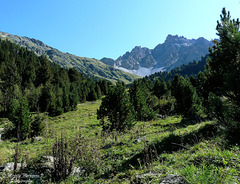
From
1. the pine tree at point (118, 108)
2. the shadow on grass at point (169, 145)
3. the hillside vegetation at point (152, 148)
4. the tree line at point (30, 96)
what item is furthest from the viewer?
the tree line at point (30, 96)

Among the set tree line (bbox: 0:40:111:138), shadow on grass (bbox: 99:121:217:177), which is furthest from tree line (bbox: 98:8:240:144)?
tree line (bbox: 0:40:111:138)

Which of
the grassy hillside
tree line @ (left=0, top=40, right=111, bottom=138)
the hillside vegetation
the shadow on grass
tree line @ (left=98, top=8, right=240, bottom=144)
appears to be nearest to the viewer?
the grassy hillside

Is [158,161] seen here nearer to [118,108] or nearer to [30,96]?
[118,108]

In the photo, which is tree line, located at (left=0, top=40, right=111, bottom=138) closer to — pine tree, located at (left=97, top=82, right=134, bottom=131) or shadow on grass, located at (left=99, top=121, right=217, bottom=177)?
pine tree, located at (left=97, top=82, right=134, bottom=131)

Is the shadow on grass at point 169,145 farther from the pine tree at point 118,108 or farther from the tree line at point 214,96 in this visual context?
the pine tree at point 118,108

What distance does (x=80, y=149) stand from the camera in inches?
274

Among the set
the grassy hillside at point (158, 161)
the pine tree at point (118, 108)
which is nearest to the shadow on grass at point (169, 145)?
the grassy hillside at point (158, 161)

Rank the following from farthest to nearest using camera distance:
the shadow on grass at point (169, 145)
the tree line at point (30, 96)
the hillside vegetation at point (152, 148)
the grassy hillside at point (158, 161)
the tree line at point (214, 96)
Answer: the tree line at point (30, 96) < the shadow on grass at point (169, 145) < the tree line at point (214, 96) < the hillside vegetation at point (152, 148) < the grassy hillside at point (158, 161)

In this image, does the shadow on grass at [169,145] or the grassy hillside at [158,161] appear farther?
the shadow on grass at [169,145]

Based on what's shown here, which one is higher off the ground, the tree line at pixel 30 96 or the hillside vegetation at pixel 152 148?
the tree line at pixel 30 96

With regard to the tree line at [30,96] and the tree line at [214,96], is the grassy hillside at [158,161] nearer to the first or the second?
the tree line at [214,96]

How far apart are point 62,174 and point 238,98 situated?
829 centimetres

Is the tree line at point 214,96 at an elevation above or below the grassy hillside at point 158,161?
above

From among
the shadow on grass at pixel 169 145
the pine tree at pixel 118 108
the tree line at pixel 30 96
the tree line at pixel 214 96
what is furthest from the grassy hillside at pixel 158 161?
the pine tree at pixel 118 108
